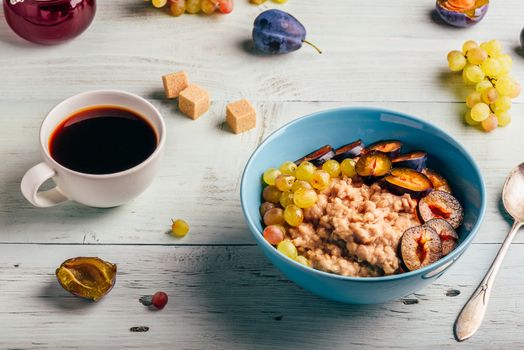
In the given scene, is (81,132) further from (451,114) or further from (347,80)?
(451,114)

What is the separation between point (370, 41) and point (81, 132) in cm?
74

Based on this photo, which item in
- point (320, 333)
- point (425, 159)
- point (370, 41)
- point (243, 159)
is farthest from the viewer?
point (370, 41)

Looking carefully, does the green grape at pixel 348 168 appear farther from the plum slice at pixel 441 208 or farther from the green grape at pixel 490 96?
the green grape at pixel 490 96

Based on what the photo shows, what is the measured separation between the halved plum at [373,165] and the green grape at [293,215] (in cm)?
14

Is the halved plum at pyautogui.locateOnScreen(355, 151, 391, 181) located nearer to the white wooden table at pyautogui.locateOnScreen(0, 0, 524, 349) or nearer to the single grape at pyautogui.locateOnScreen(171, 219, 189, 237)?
the white wooden table at pyautogui.locateOnScreen(0, 0, 524, 349)

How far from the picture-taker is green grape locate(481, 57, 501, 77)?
156 centimetres

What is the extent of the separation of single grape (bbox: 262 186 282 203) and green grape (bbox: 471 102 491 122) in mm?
495

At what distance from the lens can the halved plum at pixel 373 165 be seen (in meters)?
1.25

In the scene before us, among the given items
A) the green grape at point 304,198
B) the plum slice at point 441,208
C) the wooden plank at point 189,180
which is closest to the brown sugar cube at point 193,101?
the wooden plank at point 189,180

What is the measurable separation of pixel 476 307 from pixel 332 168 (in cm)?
33

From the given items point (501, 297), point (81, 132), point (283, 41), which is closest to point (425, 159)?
point (501, 297)

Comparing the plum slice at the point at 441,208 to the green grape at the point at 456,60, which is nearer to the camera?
the plum slice at the point at 441,208

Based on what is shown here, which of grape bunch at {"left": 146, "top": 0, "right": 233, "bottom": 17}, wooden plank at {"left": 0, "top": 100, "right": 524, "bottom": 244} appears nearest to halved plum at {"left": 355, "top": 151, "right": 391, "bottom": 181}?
wooden plank at {"left": 0, "top": 100, "right": 524, "bottom": 244}

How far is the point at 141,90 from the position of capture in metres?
1.58
